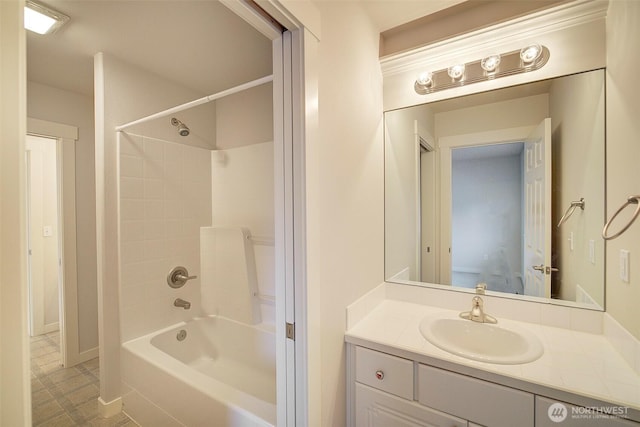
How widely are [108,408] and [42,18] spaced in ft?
7.66

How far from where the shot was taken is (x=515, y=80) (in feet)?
4.64

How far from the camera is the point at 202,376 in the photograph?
1484mm

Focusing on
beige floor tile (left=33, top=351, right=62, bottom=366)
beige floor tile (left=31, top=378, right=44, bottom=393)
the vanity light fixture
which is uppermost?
the vanity light fixture

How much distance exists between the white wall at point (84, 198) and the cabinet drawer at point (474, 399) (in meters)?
2.45

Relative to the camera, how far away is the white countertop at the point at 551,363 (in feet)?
2.91

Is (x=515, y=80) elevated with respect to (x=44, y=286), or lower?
elevated

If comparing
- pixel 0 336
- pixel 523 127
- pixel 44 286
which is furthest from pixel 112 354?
pixel 523 127

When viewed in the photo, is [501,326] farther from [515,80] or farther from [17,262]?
[17,262]

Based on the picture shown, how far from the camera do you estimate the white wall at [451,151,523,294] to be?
1.50 meters

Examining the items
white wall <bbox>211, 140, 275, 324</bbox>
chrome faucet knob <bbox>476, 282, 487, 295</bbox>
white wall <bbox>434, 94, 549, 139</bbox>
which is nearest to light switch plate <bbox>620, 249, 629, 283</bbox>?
chrome faucet knob <bbox>476, 282, 487, 295</bbox>

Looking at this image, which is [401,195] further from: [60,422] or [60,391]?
[60,391]

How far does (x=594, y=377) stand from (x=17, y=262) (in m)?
1.63

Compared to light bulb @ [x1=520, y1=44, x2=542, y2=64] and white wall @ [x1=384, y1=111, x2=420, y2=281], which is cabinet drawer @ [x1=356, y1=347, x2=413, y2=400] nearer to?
white wall @ [x1=384, y1=111, x2=420, y2=281]

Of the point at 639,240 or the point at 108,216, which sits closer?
the point at 639,240
